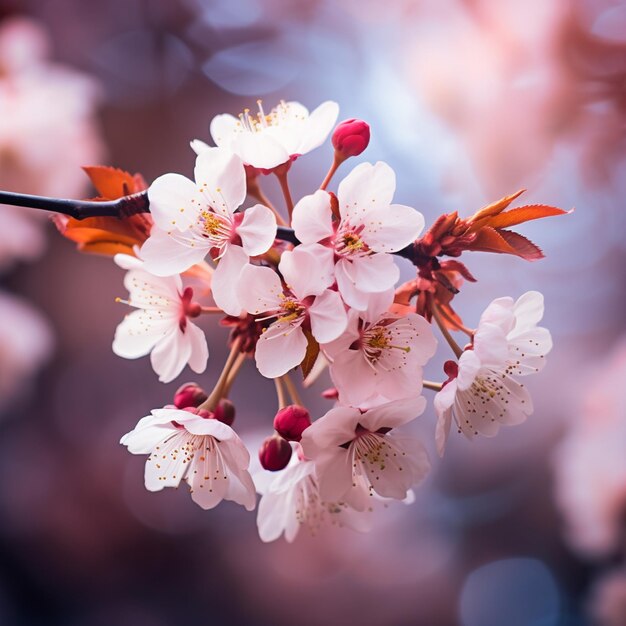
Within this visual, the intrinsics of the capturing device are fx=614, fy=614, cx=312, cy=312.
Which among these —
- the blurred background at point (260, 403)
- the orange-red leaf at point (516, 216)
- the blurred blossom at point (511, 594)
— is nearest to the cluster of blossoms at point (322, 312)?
the orange-red leaf at point (516, 216)

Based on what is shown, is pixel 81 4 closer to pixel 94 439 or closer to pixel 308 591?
pixel 94 439

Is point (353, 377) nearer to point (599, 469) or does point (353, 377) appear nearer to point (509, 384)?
point (509, 384)

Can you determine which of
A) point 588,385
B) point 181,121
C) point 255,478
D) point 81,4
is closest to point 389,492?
point 255,478

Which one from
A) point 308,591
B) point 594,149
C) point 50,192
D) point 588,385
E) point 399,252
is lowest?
point 308,591

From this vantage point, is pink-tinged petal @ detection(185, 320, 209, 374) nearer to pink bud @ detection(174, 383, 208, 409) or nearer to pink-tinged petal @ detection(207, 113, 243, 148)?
pink bud @ detection(174, 383, 208, 409)

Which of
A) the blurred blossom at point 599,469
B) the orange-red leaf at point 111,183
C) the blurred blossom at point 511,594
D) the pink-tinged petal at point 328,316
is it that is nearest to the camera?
the pink-tinged petal at point 328,316

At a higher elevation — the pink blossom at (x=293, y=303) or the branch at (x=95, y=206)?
the branch at (x=95, y=206)

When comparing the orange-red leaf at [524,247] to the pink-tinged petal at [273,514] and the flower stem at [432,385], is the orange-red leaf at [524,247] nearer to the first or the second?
the flower stem at [432,385]
